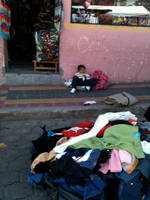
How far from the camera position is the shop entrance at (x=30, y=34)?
241 inches

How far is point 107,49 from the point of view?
6.29 meters

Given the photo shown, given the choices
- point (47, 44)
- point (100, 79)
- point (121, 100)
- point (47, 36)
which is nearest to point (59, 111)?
point (121, 100)

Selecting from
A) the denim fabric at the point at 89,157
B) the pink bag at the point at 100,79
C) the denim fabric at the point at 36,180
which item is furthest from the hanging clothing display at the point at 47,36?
the denim fabric at the point at 36,180

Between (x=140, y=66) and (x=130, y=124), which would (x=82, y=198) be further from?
(x=140, y=66)

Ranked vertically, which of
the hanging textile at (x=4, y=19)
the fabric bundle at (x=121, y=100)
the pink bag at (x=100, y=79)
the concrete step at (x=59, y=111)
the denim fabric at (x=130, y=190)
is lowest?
the denim fabric at (x=130, y=190)

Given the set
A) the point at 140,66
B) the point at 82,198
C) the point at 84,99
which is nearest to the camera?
the point at 82,198

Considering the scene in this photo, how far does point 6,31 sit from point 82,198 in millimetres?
4672

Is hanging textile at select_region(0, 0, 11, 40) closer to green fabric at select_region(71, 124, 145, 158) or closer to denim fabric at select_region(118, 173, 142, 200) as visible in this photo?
green fabric at select_region(71, 124, 145, 158)

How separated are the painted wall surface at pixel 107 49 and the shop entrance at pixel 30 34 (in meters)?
0.43

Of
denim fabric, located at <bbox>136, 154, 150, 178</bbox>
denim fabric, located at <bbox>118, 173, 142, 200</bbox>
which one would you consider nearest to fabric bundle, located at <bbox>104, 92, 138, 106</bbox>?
denim fabric, located at <bbox>136, 154, 150, 178</bbox>

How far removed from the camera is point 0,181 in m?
2.72

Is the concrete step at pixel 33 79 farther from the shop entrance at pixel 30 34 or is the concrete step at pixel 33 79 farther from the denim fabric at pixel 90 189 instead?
the denim fabric at pixel 90 189

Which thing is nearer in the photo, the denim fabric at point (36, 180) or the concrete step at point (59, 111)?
the denim fabric at point (36, 180)

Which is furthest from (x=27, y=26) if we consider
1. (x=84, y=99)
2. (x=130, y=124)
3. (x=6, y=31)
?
(x=130, y=124)
